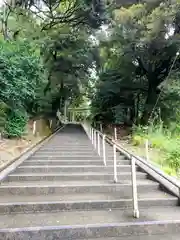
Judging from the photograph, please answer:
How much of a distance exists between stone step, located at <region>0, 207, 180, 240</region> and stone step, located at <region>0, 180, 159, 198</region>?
0.72 meters

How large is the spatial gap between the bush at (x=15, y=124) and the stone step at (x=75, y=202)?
20.4ft

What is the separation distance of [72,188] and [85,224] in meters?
1.19

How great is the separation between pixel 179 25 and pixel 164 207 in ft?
30.2

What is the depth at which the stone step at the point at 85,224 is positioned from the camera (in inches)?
111

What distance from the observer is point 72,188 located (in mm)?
4180

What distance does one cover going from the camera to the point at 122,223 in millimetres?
3045

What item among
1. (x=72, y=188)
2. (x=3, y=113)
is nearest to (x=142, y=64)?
(x=3, y=113)

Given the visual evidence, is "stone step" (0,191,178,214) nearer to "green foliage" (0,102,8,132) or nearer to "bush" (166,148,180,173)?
"bush" (166,148,180,173)

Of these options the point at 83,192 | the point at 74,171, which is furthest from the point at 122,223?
the point at 74,171

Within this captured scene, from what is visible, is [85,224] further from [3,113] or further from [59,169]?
[3,113]

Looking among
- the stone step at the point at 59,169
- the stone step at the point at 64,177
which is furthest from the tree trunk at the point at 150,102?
the stone step at the point at 64,177

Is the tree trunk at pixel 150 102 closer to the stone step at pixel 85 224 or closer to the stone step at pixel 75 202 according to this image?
the stone step at pixel 75 202

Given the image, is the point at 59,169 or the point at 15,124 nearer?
the point at 59,169

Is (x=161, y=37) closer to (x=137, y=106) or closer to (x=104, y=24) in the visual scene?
(x=104, y=24)
